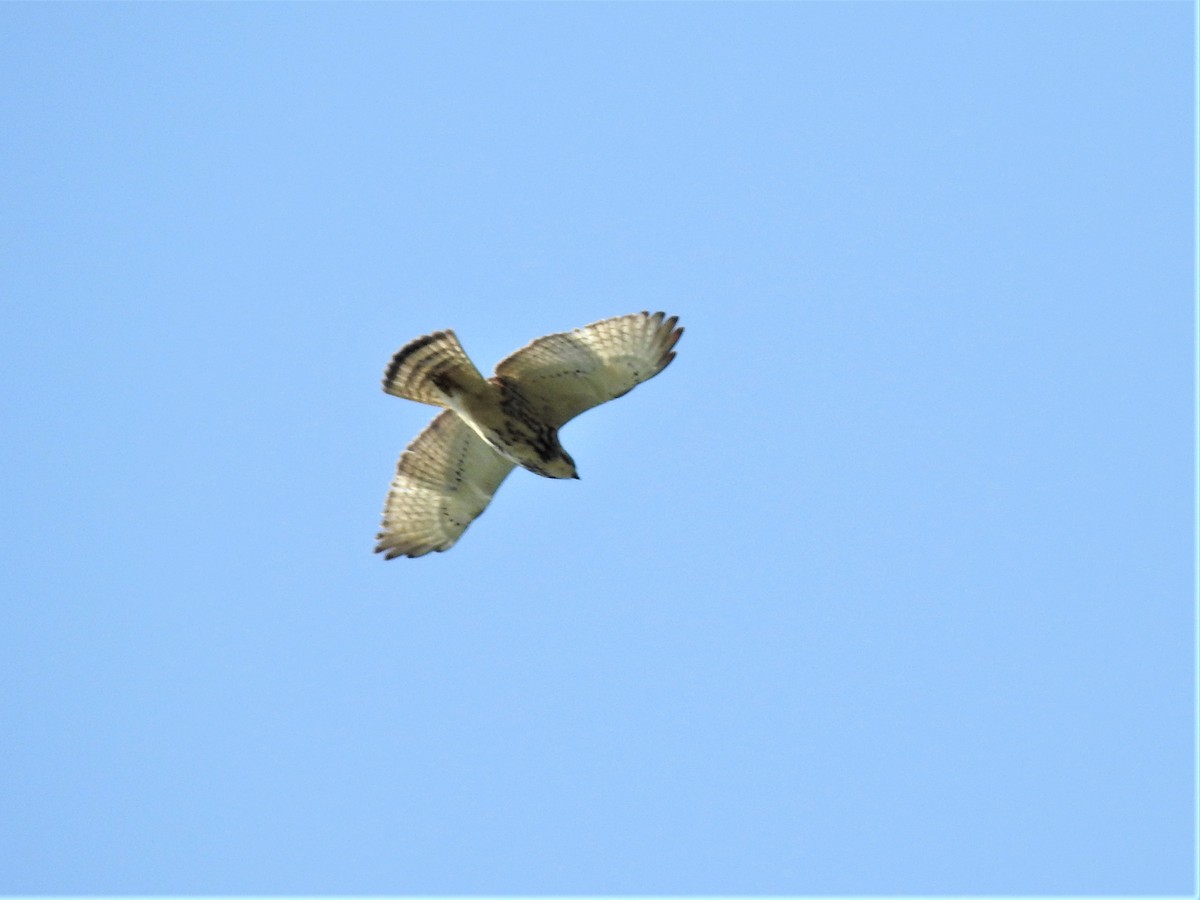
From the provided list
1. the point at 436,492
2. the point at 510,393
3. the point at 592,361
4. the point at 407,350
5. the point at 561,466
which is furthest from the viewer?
the point at 436,492

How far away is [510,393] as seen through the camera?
454 inches

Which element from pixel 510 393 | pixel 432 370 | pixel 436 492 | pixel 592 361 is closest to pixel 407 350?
pixel 432 370

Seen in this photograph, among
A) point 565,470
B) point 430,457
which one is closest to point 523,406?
point 565,470

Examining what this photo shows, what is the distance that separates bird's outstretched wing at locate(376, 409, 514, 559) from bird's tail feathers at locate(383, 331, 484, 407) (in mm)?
1013

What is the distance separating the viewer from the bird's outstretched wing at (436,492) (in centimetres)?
1256

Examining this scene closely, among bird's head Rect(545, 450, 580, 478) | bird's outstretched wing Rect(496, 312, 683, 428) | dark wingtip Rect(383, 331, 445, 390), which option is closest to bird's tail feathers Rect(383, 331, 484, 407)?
dark wingtip Rect(383, 331, 445, 390)

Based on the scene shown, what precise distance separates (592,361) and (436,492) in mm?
2296

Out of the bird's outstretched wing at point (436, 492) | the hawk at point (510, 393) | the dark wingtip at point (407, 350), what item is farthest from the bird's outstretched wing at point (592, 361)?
the bird's outstretched wing at point (436, 492)

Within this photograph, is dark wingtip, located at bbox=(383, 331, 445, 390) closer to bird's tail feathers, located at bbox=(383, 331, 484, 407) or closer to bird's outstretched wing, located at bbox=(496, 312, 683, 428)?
bird's tail feathers, located at bbox=(383, 331, 484, 407)

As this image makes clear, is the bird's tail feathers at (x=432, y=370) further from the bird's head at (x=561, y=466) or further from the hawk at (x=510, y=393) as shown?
the bird's head at (x=561, y=466)

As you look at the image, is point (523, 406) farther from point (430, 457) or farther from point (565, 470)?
point (430, 457)

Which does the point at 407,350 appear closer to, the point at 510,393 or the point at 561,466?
the point at 510,393

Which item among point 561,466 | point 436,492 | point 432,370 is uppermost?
point 432,370

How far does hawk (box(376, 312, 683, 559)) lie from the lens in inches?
436
